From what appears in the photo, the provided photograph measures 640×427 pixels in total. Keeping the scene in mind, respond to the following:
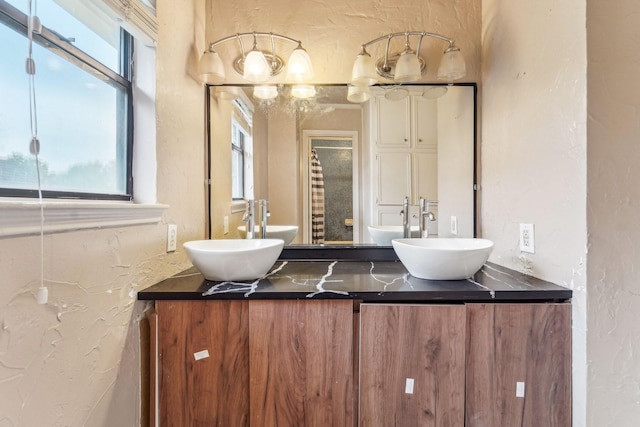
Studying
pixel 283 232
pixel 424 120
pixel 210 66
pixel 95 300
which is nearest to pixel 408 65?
pixel 424 120

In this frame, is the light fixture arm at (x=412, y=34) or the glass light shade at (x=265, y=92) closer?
the light fixture arm at (x=412, y=34)

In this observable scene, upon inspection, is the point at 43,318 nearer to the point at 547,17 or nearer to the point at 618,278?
the point at 618,278

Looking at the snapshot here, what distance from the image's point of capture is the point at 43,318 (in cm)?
71

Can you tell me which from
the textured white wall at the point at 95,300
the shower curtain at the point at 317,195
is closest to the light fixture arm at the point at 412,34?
the shower curtain at the point at 317,195

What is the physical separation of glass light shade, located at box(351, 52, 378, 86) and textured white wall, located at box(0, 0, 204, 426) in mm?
825

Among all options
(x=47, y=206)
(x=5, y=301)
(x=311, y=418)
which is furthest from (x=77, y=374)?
(x=311, y=418)

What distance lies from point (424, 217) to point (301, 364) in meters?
0.99

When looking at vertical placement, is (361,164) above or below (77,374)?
above

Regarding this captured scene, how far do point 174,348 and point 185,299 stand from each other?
0.59ft

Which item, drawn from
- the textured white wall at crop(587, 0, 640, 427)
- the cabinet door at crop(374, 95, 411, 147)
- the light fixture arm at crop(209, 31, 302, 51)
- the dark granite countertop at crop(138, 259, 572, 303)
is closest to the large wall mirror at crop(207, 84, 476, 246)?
the cabinet door at crop(374, 95, 411, 147)

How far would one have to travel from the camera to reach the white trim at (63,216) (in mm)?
632

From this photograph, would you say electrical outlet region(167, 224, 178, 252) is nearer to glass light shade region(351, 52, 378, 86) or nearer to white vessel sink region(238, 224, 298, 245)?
white vessel sink region(238, 224, 298, 245)

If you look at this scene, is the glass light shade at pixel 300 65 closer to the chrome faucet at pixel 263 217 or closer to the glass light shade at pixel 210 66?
the glass light shade at pixel 210 66

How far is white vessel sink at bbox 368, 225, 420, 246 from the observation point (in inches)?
65.8
